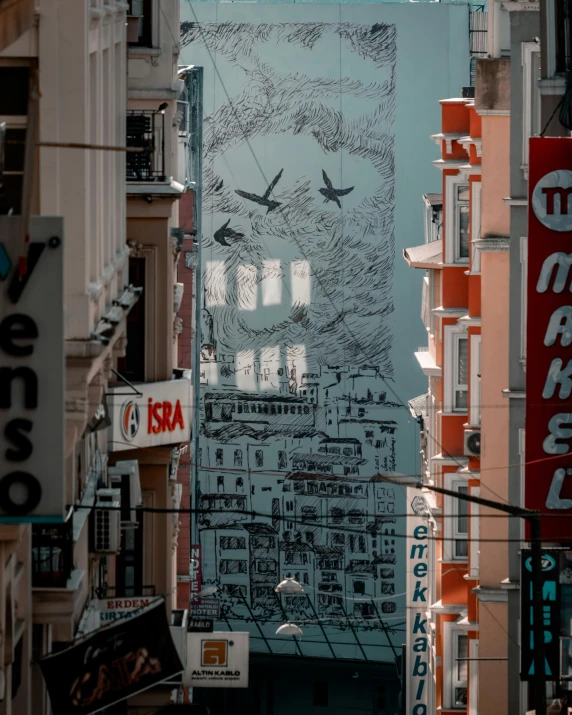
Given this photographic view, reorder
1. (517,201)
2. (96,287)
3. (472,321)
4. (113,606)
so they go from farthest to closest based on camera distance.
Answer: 1. (472,321)
2. (113,606)
3. (517,201)
4. (96,287)

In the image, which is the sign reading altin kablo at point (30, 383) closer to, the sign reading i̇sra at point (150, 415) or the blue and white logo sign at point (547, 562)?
the blue and white logo sign at point (547, 562)

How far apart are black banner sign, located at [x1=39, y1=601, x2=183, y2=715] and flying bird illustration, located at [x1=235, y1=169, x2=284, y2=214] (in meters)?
32.0

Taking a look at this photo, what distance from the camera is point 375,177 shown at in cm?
4609

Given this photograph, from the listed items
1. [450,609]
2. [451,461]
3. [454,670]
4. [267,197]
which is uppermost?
[267,197]

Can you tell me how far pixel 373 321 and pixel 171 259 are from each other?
881 inches

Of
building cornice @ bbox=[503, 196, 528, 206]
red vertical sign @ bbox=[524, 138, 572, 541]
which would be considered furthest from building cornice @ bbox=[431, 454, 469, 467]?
red vertical sign @ bbox=[524, 138, 572, 541]

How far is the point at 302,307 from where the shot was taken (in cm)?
4609

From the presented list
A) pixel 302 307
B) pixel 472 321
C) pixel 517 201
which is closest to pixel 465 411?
pixel 472 321

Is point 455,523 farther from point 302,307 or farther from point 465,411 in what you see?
point 302,307

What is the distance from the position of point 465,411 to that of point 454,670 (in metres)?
4.81

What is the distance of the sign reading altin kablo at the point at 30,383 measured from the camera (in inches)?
354

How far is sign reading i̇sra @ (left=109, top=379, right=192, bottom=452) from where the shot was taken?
897 inches

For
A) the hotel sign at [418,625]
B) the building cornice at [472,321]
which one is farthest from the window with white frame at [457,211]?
the hotel sign at [418,625]

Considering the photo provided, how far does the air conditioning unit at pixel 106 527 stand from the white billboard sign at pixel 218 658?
6798mm
